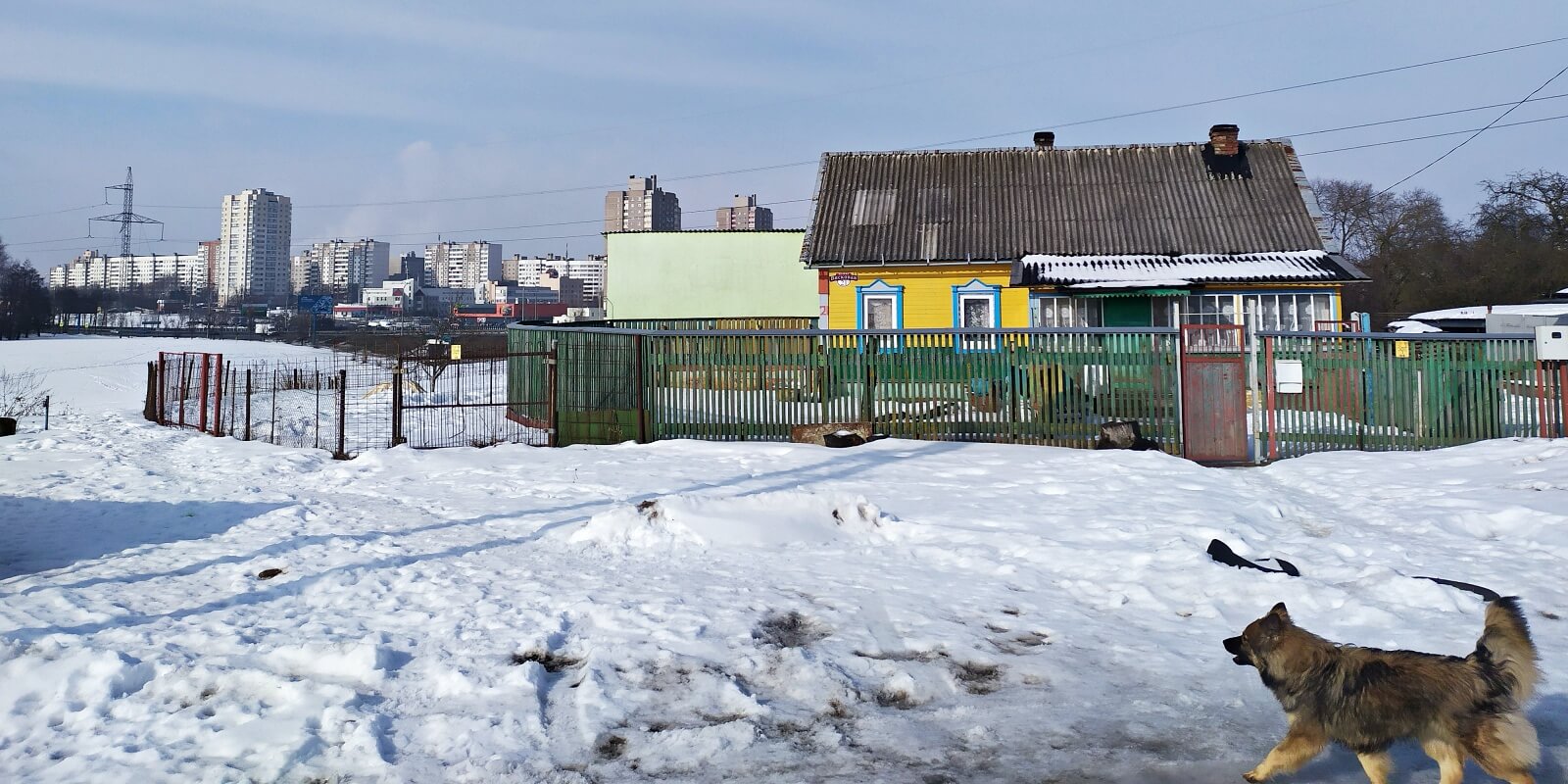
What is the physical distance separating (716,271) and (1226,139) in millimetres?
16534

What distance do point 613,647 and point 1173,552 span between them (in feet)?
A: 14.8

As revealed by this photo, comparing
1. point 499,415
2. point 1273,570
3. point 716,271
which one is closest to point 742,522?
point 1273,570

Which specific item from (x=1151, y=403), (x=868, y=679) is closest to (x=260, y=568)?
→ (x=868, y=679)

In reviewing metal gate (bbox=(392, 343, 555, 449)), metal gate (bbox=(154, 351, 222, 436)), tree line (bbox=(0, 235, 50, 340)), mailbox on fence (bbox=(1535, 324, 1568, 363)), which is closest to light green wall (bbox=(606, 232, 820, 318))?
metal gate (bbox=(392, 343, 555, 449))

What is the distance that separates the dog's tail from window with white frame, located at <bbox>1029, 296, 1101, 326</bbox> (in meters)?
18.2

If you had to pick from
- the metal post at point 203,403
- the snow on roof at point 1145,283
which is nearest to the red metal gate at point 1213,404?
the snow on roof at point 1145,283

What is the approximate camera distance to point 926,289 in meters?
23.6

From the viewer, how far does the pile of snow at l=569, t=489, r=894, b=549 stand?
8992 millimetres

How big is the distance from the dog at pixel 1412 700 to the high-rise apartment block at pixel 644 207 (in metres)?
141

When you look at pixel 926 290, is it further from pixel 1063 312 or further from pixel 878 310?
pixel 1063 312

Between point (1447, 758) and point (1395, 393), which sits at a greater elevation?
point (1395, 393)

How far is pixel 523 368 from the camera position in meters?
17.9

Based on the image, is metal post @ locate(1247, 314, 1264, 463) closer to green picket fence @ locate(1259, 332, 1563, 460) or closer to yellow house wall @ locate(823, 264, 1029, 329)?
green picket fence @ locate(1259, 332, 1563, 460)

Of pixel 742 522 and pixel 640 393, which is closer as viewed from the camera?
pixel 742 522
